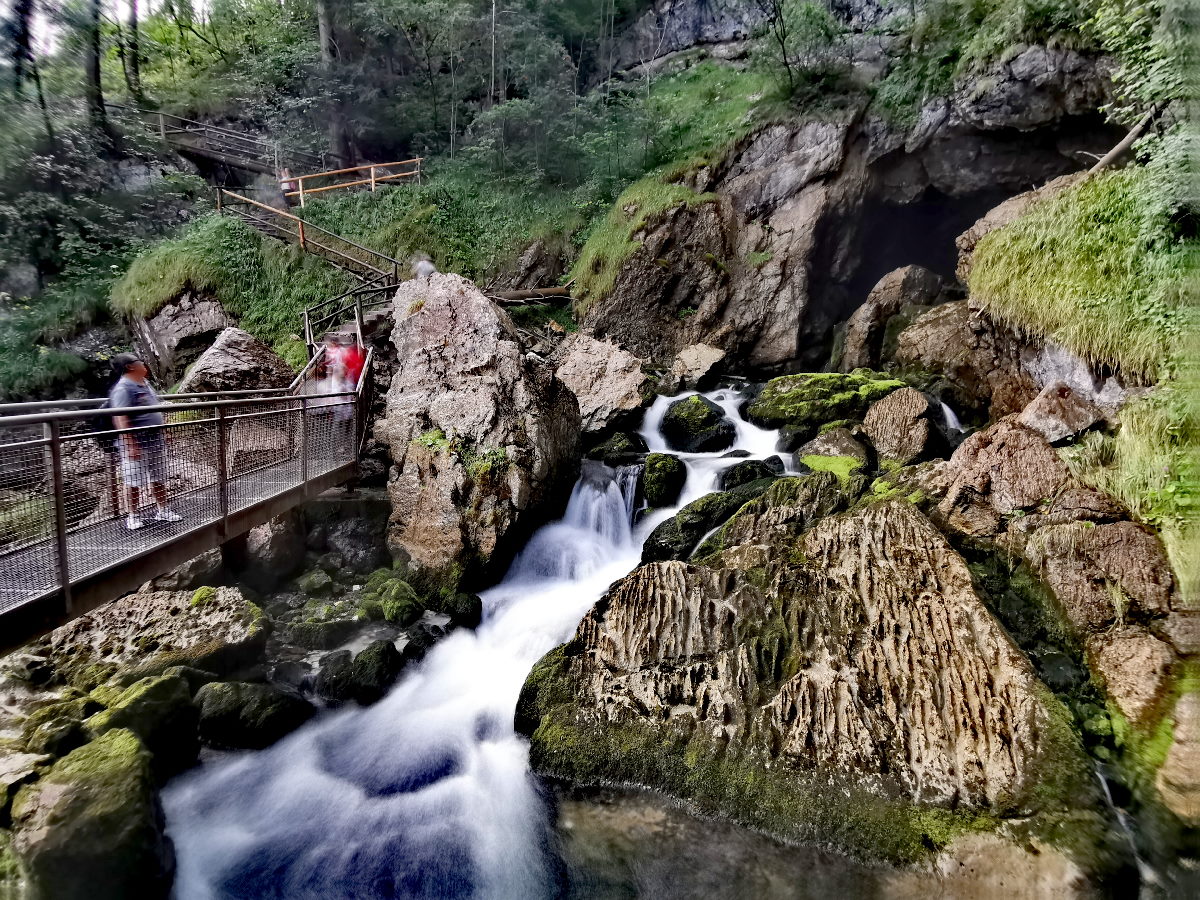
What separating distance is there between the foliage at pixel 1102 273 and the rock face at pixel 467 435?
6.73 metres

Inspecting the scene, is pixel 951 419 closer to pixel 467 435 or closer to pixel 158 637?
pixel 467 435

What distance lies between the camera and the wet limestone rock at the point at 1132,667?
4426 mm

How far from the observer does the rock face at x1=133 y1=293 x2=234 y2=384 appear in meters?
13.8

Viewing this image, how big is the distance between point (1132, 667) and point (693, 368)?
1035 cm

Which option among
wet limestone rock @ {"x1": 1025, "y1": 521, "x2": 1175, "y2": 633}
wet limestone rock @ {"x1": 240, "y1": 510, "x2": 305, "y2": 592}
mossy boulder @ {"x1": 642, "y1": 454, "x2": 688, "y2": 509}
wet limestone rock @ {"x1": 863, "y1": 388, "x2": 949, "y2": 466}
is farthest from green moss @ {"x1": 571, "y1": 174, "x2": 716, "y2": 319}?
wet limestone rock @ {"x1": 1025, "y1": 521, "x2": 1175, "y2": 633}

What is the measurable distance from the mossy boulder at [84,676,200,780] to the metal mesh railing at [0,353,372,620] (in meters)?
1.32

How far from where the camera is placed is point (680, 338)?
1546 cm

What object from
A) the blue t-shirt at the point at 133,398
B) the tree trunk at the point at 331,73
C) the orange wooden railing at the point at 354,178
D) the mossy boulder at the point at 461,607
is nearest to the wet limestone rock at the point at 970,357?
the mossy boulder at the point at 461,607

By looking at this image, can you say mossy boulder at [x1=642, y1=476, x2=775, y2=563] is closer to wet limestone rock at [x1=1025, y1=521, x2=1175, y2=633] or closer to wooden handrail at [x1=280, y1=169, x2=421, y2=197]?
wet limestone rock at [x1=1025, y1=521, x2=1175, y2=633]

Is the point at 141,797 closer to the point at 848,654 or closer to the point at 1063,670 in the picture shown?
the point at 848,654

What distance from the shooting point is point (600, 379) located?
507 inches

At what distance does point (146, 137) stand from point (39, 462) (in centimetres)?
1868

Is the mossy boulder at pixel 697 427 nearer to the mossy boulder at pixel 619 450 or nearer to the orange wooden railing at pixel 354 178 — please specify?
the mossy boulder at pixel 619 450

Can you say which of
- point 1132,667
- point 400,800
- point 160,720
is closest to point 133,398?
point 160,720
